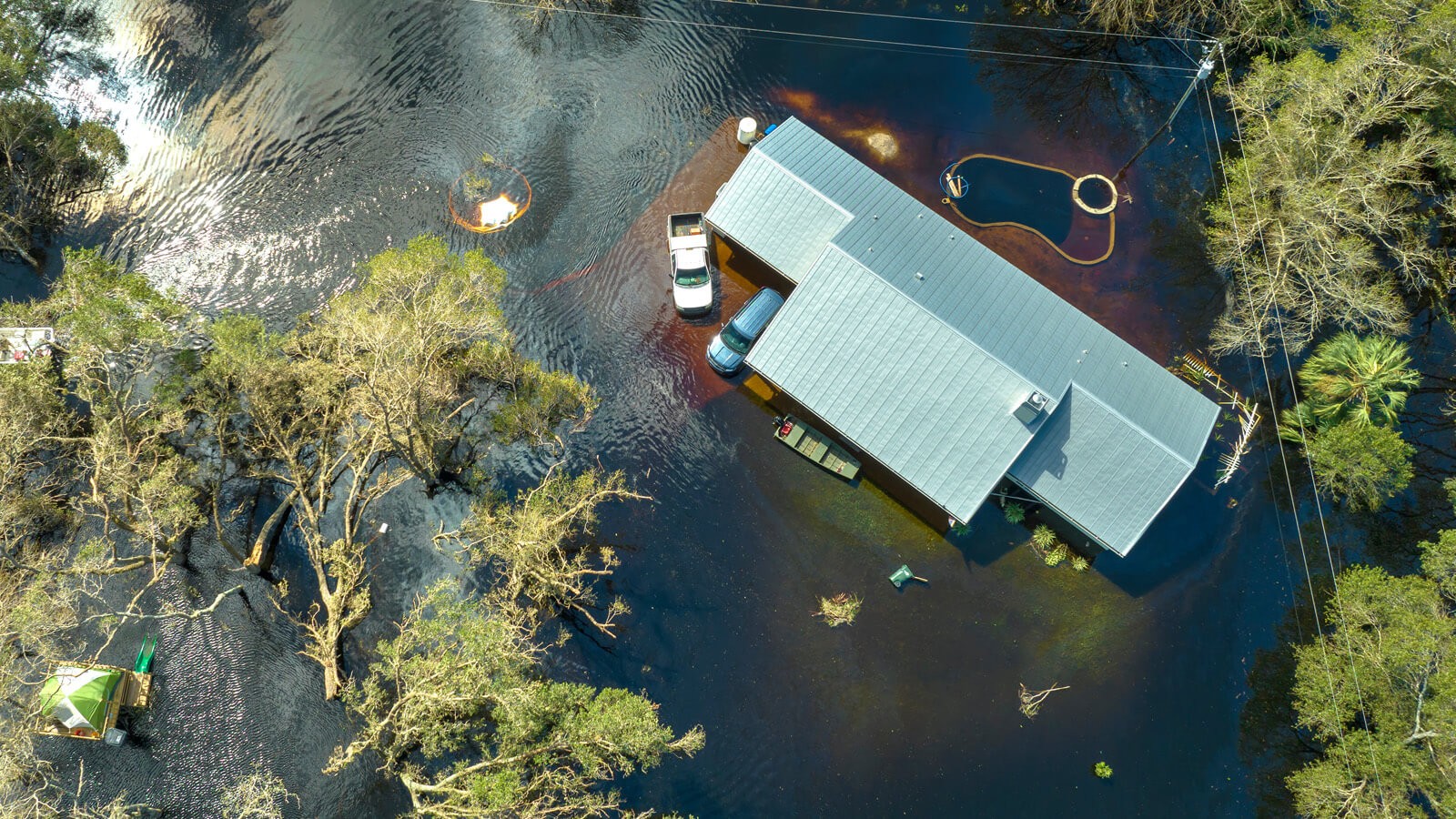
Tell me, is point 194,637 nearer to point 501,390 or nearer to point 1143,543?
point 501,390

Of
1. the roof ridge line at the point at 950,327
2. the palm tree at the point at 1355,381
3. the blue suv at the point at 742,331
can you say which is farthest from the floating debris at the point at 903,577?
the palm tree at the point at 1355,381

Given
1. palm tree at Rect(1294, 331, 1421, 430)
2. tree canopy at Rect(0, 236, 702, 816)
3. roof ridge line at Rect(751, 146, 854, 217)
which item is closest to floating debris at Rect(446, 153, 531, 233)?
tree canopy at Rect(0, 236, 702, 816)

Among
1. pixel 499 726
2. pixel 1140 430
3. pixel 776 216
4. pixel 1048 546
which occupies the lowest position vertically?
pixel 499 726

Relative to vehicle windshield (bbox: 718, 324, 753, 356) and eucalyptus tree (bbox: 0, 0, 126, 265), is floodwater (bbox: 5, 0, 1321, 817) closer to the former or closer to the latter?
eucalyptus tree (bbox: 0, 0, 126, 265)

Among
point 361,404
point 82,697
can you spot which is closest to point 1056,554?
point 361,404

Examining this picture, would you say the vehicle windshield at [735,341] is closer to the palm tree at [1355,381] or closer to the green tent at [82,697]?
the palm tree at [1355,381]

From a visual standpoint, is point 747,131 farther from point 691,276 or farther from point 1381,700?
point 1381,700

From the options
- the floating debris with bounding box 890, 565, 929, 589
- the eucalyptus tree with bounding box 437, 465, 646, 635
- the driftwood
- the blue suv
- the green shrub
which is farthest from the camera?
the blue suv
